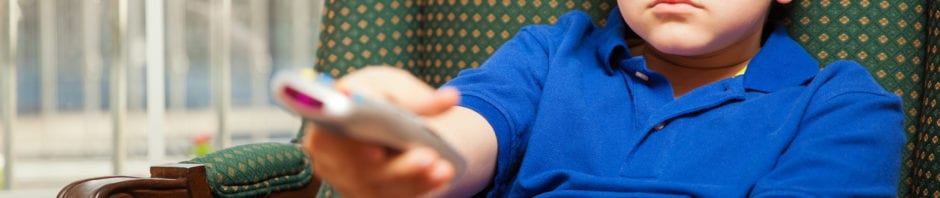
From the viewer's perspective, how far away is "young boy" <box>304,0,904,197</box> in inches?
39.9

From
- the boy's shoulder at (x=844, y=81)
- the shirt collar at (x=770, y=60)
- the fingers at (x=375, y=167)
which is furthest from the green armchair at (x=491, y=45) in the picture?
the fingers at (x=375, y=167)

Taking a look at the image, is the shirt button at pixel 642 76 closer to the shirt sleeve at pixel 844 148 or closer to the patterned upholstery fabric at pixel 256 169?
the shirt sleeve at pixel 844 148

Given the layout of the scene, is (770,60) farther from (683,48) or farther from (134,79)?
(134,79)

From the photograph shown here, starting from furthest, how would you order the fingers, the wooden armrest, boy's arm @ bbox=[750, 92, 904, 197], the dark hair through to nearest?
1. the dark hair
2. the wooden armrest
3. boy's arm @ bbox=[750, 92, 904, 197]
4. the fingers

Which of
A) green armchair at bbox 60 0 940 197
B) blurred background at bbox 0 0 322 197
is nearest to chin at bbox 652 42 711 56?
green armchair at bbox 60 0 940 197

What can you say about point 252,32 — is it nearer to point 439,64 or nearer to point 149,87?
point 149,87

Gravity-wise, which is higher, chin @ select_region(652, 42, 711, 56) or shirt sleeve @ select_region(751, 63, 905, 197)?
chin @ select_region(652, 42, 711, 56)

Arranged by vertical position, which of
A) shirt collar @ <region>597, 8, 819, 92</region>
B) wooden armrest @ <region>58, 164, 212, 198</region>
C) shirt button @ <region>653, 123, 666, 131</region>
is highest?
shirt collar @ <region>597, 8, 819, 92</region>

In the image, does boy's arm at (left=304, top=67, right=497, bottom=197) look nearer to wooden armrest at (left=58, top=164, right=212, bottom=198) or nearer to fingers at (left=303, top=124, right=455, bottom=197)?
fingers at (left=303, top=124, right=455, bottom=197)

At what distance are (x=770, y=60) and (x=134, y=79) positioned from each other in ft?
7.28

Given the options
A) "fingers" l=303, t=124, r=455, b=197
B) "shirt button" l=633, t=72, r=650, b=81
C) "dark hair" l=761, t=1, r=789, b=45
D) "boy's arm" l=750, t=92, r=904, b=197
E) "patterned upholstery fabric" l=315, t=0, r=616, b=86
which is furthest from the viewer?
"patterned upholstery fabric" l=315, t=0, r=616, b=86

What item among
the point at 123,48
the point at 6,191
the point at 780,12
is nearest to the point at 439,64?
the point at 780,12

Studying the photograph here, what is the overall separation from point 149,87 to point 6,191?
43cm

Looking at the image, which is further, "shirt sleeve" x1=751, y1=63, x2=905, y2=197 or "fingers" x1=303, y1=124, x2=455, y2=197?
"shirt sleeve" x1=751, y1=63, x2=905, y2=197
